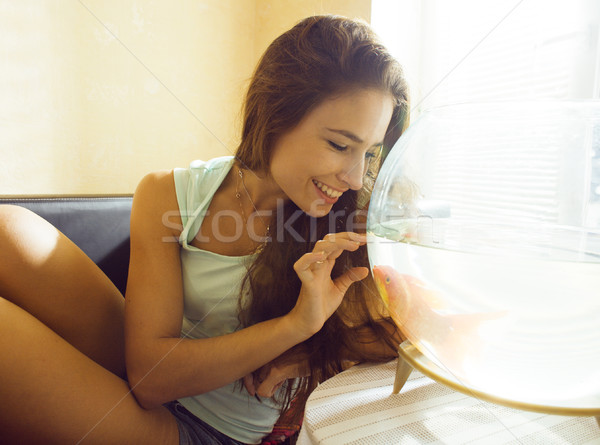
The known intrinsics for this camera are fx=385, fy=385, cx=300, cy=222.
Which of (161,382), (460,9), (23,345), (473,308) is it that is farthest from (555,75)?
(23,345)

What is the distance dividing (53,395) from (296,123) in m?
0.56

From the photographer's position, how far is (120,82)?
1.36 metres

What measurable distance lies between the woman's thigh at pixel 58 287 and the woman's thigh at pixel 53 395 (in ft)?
0.27

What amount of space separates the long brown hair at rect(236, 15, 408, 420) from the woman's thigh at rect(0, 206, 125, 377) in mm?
269

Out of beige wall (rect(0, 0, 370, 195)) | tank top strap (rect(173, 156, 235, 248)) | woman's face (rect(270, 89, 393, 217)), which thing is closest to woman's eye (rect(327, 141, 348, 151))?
woman's face (rect(270, 89, 393, 217))

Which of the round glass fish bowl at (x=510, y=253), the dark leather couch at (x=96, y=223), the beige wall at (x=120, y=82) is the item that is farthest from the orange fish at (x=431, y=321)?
the beige wall at (x=120, y=82)

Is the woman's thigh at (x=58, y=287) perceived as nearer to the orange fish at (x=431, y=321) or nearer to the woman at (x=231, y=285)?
the woman at (x=231, y=285)

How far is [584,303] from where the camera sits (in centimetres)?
29

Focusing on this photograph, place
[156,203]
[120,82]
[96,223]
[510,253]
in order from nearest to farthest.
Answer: [510,253] < [156,203] < [96,223] < [120,82]

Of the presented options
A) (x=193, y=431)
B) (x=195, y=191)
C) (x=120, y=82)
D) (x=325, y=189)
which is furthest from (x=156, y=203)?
(x=120, y=82)

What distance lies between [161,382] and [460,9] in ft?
4.51

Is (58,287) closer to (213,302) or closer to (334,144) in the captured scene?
(213,302)

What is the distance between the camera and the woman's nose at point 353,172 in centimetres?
67

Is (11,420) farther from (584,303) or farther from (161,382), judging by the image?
(584,303)
